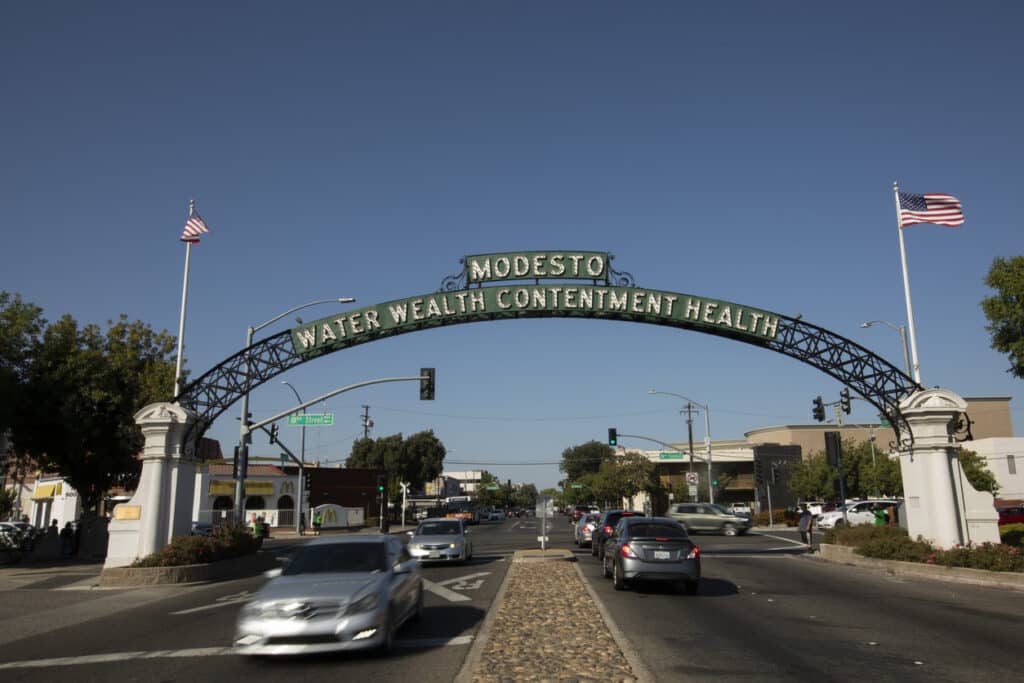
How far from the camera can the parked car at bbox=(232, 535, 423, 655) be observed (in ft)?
28.4

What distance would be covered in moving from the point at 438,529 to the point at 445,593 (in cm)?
812

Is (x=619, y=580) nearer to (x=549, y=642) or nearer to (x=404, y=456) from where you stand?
(x=549, y=642)

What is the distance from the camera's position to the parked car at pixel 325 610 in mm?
8648

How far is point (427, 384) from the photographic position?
27.6 meters

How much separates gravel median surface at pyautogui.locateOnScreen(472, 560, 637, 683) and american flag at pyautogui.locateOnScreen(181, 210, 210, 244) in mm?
17652

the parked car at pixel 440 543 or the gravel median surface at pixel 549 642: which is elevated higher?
the parked car at pixel 440 543

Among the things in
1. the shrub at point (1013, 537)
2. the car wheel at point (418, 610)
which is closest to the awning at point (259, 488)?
the shrub at point (1013, 537)

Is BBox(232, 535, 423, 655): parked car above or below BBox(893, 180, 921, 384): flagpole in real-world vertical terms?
below

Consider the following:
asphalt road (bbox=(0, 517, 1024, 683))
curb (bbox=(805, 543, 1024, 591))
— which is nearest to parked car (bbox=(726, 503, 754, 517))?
curb (bbox=(805, 543, 1024, 591))

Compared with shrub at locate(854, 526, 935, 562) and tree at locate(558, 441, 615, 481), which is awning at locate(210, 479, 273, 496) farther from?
tree at locate(558, 441, 615, 481)

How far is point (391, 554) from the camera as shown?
10.4 m

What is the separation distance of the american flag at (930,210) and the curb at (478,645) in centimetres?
1845

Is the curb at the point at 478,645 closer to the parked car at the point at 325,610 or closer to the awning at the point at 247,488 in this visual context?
the parked car at the point at 325,610

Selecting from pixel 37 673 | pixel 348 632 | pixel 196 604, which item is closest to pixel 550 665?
pixel 348 632
